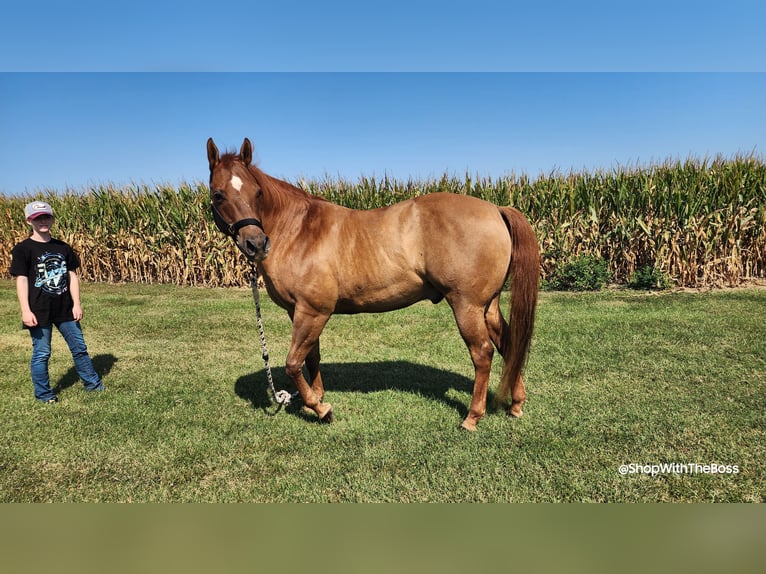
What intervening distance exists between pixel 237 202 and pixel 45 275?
2.74 metres

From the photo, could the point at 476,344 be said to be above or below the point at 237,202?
below

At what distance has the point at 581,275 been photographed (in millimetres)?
11562

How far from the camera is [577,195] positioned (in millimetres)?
11844

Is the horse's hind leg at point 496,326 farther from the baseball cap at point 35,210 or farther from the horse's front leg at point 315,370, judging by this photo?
the baseball cap at point 35,210

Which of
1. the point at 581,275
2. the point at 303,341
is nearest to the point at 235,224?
the point at 303,341

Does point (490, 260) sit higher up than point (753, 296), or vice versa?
point (490, 260)

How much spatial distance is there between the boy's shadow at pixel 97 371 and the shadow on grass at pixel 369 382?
207 cm

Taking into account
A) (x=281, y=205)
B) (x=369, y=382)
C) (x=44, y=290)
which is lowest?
(x=369, y=382)

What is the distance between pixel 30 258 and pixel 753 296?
12.2 m

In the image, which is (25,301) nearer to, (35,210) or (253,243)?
(35,210)

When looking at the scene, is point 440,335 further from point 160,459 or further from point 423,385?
point 160,459

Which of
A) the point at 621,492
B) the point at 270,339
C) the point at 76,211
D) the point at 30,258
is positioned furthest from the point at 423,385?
the point at 76,211

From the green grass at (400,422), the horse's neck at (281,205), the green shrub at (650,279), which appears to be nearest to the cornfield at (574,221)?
the green shrub at (650,279)

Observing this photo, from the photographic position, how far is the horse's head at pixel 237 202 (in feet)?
13.2
